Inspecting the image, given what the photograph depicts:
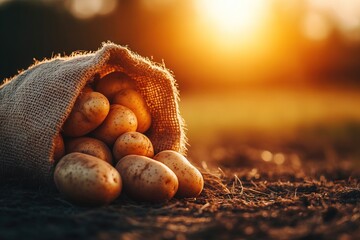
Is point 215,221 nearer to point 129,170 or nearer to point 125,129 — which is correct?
point 129,170

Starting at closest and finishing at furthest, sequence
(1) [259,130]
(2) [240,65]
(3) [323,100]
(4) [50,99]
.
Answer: (4) [50,99], (1) [259,130], (3) [323,100], (2) [240,65]

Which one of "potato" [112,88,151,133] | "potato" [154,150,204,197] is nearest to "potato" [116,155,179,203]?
"potato" [154,150,204,197]

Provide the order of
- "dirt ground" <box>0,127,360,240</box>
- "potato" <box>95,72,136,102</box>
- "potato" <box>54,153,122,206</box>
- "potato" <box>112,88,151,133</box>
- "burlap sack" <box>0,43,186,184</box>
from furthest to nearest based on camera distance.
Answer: "potato" <box>95,72,136,102</box>, "potato" <box>112,88,151,133</box>, "burlap sack" <box>0,43,186,184</box>, "potato" <box>54,153,122,206</box>, "dirt ground" <box>0,127,360,240</box>

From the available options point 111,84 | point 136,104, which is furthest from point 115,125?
point 111,84

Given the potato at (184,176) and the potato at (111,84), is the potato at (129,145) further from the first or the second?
the potato at (111,84)

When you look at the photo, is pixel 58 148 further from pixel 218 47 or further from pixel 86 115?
pixel 218 47

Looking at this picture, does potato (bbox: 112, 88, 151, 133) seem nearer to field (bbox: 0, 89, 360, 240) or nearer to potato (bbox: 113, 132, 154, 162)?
potato (bbox: 113, 132, 154, 162)

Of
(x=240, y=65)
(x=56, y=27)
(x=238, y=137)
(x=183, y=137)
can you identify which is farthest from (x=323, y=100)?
(x=183, y=137)
